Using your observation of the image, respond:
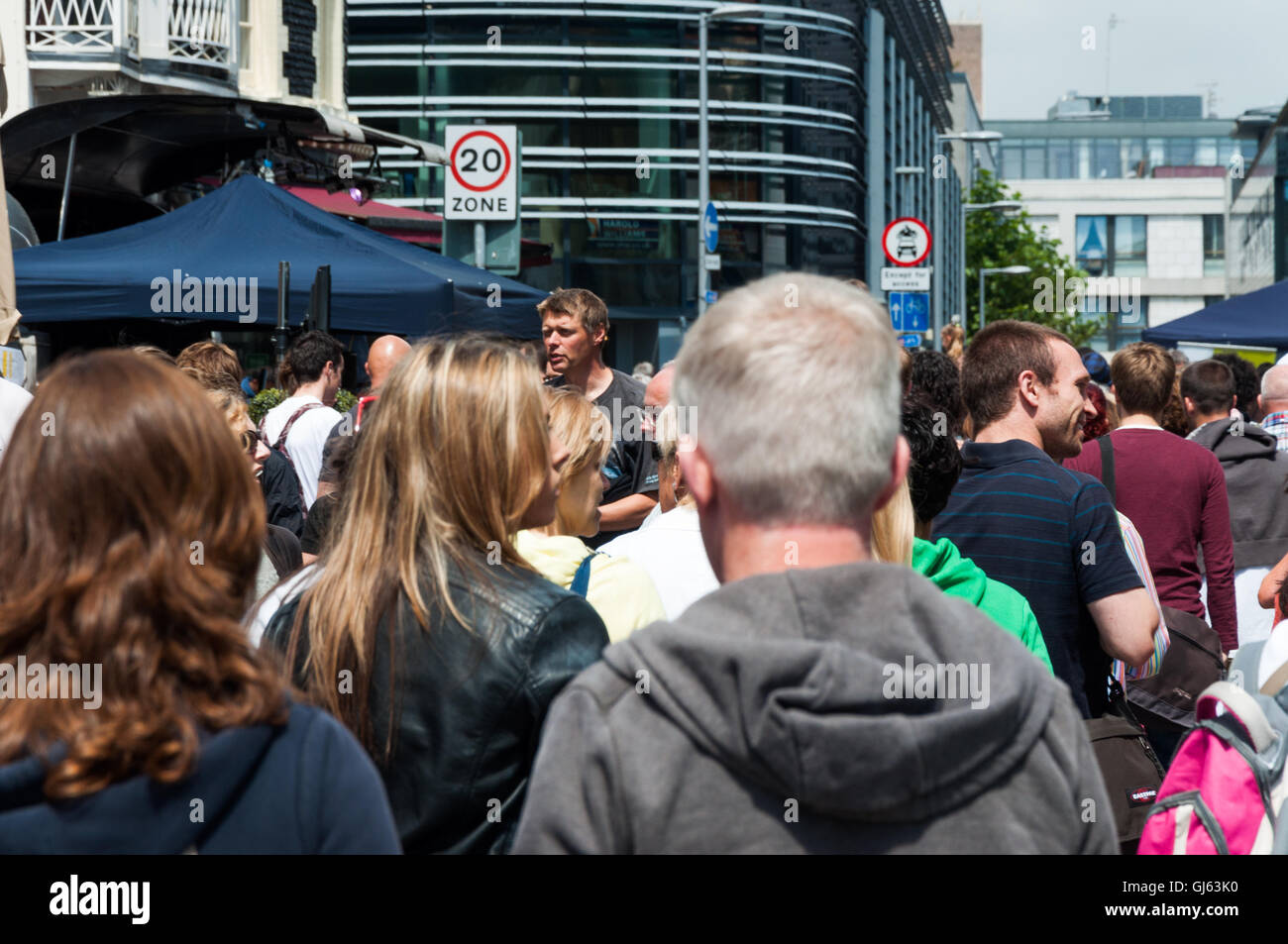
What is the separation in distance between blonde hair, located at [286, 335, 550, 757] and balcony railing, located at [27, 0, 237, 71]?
15.9 metres

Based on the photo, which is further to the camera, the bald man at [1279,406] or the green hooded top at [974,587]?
the bald man at [1279,406]

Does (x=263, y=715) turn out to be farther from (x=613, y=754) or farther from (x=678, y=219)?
(x=678, y=219)

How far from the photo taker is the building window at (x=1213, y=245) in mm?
103500

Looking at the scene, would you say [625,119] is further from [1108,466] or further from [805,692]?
[805,692]

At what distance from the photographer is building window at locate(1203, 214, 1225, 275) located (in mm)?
103500

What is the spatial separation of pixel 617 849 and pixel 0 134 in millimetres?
12117

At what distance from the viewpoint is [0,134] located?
40.4 feet

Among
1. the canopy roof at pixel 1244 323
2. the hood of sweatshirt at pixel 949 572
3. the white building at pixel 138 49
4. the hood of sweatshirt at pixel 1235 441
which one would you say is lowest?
the hood of sweatshirt at pixel 949 572

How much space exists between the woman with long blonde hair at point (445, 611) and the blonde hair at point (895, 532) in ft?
2.68

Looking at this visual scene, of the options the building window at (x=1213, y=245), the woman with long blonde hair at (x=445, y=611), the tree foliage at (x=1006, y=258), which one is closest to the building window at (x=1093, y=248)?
the building window at (x=1213, y=245)

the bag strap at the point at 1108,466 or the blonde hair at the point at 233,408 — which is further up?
the blonde hair at the point at 233,408

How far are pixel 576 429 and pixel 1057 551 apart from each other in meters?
1.33

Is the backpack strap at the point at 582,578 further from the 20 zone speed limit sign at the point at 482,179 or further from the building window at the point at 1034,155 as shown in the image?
the building window at the point at 1034,155
